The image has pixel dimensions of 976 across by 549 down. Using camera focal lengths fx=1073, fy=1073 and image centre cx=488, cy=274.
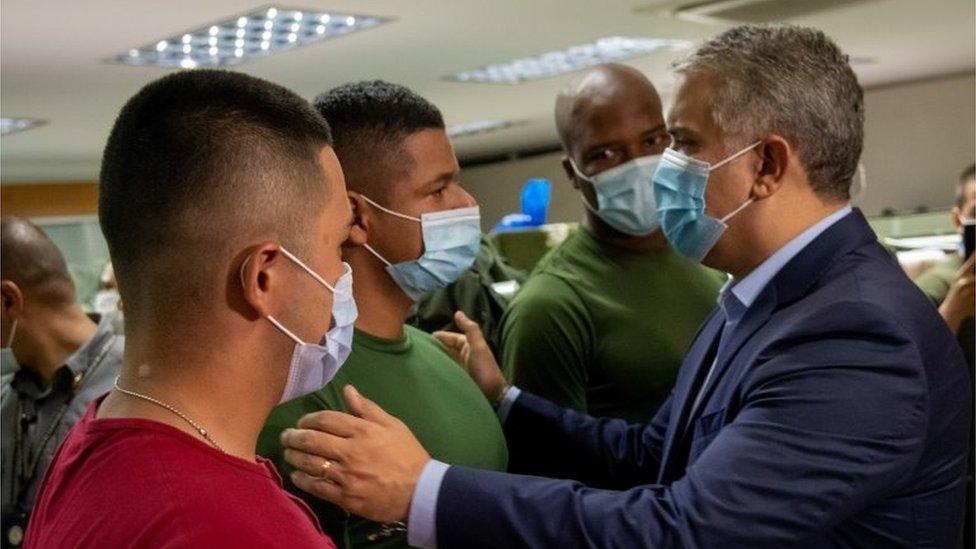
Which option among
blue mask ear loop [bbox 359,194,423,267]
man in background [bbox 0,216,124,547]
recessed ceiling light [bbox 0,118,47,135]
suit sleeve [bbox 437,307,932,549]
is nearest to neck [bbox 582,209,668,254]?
blue mask ear loop [bbox 359,194,423,267]

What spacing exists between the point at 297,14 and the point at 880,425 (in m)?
4.00

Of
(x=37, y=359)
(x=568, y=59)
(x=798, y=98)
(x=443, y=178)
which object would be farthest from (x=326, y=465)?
(x=568, y=59)

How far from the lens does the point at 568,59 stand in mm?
6582

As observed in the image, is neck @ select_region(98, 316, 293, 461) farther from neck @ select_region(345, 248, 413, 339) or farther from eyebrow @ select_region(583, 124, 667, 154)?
eyebrow @ select_region(583, 124, 667, 154)

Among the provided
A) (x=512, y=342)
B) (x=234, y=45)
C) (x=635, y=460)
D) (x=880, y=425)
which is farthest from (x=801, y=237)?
(x=234, y=45)

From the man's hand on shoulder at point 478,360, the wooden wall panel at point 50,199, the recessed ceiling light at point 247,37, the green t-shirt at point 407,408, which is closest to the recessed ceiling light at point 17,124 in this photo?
the recessed ceiling light at point 247,37

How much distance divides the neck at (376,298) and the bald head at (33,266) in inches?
45.8

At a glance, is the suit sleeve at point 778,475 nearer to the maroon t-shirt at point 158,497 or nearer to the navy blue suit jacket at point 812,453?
the navy blue suit jacket at point 812,453

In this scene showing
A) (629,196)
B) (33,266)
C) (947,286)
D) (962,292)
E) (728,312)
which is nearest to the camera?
(728,312)

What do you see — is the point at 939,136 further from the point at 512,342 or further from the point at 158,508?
the point at 158,508

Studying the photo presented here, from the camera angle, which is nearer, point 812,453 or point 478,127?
point 812,453

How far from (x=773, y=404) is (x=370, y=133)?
773 mm

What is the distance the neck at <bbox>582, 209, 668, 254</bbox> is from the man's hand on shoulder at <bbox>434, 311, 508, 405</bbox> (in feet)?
1.74

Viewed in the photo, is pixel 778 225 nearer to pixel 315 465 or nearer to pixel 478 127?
pixel 315 465
